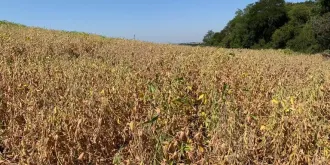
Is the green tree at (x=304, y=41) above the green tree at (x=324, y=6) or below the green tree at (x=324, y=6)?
below

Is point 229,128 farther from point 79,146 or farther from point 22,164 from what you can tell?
point 22,164

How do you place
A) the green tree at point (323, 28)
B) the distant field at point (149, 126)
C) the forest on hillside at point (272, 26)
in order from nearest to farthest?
the distant field at point (149, 126) < the green tree at point (323, 28) < the forest on hillside at point (272, 26)

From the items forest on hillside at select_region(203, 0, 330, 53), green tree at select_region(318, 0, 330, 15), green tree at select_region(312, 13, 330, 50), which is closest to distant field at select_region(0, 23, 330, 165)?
green tree at select_region(312, 13, 330, 50)

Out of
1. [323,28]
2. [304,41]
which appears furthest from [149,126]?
[304,41]

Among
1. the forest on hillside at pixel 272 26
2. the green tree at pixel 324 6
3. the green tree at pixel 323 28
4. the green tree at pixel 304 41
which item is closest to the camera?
the green tree at pixel 323 28

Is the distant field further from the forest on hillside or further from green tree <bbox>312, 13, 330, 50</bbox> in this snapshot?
the forest on hillside

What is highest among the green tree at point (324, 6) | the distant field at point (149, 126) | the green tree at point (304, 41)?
the green tree at point (324, 6)

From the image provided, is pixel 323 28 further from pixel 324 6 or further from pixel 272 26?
pixel 272 26

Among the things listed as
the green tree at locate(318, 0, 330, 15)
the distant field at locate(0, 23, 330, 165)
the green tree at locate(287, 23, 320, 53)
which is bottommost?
the distant field at locate(0, 23, 330, 165)

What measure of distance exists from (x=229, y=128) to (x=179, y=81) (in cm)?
102

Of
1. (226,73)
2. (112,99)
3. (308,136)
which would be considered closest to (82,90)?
(112,99)

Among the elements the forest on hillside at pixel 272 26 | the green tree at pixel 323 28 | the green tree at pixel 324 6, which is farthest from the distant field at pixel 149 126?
the forest on hillside at pixel 272 26

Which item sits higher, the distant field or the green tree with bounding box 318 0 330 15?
the green tree with bounding box 318 0 330 15

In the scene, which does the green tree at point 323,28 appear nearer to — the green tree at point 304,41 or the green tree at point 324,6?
the green tree at point 324,6
